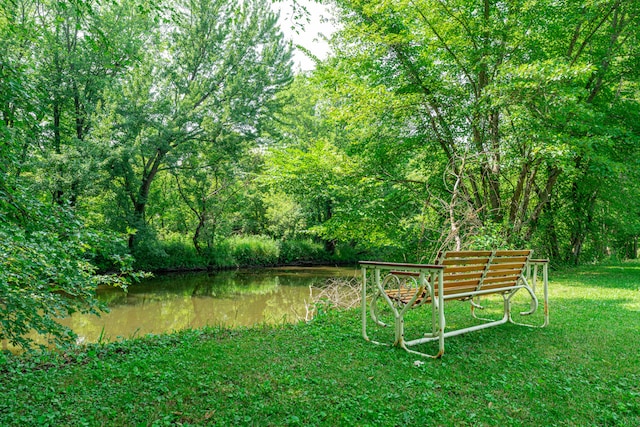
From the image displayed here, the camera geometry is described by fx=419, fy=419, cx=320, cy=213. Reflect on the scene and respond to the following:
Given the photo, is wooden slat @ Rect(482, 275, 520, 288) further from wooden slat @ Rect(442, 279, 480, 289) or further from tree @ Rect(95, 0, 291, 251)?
tree @ Rect(95, 0, 291, 251)

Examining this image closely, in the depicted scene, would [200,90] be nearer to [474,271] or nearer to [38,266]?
[38,266]

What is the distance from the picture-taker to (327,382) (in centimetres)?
338

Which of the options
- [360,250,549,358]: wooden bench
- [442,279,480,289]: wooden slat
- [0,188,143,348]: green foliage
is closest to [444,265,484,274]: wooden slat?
[360,250,549,358]: wooden bench

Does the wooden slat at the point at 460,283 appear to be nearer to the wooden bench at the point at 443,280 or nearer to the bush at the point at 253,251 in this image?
the wooden bench at the point at 443,280

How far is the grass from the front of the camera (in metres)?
2.78

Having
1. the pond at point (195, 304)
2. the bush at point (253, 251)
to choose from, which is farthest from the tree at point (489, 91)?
the bush at point (253, 251)

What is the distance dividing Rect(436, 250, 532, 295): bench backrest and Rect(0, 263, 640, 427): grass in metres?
0.63

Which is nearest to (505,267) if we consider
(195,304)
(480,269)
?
(480,269)

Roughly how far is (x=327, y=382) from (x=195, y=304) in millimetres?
10254

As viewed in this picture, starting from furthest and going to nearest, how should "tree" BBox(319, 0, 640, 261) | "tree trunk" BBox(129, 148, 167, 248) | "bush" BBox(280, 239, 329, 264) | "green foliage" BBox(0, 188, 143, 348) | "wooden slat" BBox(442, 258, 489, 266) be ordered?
"bush" BBox(280, 239, 329, 264), "tree trunk" BBox(129, 148, 167, 248), "tree" BBox(319, 0, 640, 261), "wooden slat" BBox(442, 258, 489, 266), "green foliage" BBox(0, 188, 143, 348)

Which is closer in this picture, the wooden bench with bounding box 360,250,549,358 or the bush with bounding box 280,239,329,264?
the wooden bench with bounding box 360,250,549,358

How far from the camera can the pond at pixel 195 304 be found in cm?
936

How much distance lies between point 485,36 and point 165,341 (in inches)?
433

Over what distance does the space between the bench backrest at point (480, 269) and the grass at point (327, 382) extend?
2.07ft
